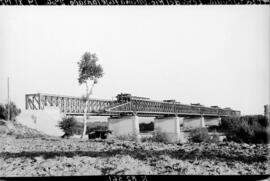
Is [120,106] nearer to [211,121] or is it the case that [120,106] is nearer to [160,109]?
[160,109]

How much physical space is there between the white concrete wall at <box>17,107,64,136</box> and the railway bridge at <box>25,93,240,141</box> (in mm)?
616

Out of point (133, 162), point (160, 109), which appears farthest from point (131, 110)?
point (133, 162)

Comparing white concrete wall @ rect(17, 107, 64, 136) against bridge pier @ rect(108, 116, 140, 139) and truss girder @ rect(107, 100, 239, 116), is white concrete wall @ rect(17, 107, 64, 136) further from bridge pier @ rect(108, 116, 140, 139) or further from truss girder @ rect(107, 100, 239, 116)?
bridge pier @ rect(108, 116, 140, 139)

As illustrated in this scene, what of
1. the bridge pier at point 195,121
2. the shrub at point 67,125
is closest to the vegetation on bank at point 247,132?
the shrub at point 67,125

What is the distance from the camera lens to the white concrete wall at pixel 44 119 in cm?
1927

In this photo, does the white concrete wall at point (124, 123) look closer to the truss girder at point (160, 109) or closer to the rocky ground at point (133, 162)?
the truss girder at point (160, 109)

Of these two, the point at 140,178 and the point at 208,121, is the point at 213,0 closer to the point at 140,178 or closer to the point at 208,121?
the point at 140,178

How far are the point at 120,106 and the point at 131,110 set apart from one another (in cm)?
284

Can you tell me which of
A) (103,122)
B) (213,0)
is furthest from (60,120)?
(103,122)

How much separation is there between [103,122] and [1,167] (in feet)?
98.9

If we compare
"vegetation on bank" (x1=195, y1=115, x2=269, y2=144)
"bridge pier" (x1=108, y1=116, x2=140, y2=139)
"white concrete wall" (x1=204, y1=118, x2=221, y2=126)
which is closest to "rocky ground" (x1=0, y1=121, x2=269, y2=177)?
"vegetation on bank" (x1=195, y1=115, x2=269, y2=144)

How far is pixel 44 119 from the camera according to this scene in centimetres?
1969

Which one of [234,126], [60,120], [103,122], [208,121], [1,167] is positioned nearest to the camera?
[1,167]

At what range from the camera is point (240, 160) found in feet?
32.7
